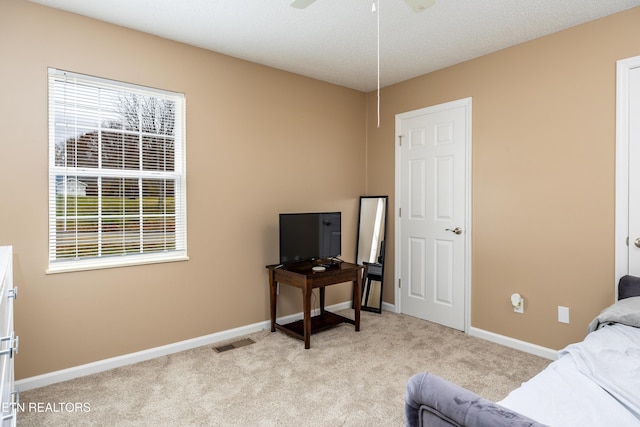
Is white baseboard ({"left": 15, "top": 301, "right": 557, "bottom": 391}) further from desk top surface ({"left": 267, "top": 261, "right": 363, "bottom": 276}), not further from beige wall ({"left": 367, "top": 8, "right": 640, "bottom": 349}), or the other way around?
desk top surface ({"left": 267, "top": 261, "right": 363, "bottom": 276})

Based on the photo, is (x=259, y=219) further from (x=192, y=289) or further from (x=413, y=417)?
(x=413, y=417)

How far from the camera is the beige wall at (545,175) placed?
9.12ft

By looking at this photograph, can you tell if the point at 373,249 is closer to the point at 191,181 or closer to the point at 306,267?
the point at 306,267

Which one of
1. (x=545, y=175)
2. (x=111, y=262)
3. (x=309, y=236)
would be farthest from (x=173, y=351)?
(x=545, y=175)

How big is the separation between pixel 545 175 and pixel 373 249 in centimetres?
190

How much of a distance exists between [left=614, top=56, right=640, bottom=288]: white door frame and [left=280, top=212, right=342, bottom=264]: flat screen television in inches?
87.3

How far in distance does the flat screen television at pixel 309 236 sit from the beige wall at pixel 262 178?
33cm

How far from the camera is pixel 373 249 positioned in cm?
439

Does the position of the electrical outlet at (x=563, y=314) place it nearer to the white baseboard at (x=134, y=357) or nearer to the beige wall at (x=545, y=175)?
the beige wall at (x=545, y=175)

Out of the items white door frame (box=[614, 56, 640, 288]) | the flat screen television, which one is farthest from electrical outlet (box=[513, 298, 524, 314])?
the flat screen television

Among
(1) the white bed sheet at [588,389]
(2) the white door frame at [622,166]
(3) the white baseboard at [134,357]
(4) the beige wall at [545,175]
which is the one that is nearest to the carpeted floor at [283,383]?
(3) the white baseboard at [134,357]

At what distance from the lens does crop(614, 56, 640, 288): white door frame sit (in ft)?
8.75

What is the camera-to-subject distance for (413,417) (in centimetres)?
115

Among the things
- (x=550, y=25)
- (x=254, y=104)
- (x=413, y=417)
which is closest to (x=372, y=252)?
(x=254, y=104)
